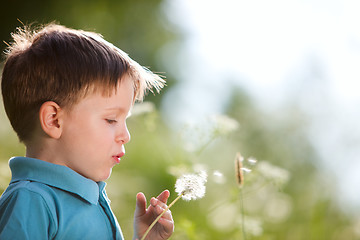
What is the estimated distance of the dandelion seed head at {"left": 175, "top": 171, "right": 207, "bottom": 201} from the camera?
711 millimetres

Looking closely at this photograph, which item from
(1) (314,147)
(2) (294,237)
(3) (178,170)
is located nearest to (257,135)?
(1) (314,147)

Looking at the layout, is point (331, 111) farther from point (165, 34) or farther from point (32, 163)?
point (32, 163)

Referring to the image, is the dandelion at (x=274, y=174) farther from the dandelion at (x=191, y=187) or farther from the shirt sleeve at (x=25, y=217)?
the shirt sleeve at (x=25, y=217)

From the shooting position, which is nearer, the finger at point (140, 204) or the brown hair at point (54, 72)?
the brown hair at point (54, 72)

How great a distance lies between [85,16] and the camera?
2852 mm

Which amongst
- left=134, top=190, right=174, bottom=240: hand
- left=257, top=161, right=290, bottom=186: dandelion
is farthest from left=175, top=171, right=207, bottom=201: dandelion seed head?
left=257, top=161, right=290, bottom=186: dandelion

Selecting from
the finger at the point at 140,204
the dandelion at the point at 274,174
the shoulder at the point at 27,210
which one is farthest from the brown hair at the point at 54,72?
the dandelion at the point at 274,174

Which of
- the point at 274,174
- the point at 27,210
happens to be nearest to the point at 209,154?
the point at 274,174

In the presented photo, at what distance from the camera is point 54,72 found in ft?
2.46

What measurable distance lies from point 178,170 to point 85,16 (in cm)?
200

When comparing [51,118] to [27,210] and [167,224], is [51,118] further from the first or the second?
Result: [167,224]

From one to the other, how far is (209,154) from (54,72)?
155 cm

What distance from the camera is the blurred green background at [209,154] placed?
1223mm

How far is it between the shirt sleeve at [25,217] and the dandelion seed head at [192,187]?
21cm
